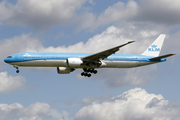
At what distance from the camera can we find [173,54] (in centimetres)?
5547

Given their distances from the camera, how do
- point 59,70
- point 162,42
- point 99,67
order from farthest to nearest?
point 162,42 → point 59,70 → point 99,67

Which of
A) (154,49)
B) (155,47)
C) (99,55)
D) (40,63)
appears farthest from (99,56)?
(155,47)

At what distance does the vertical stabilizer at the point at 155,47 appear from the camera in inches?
2516

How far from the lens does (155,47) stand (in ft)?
216

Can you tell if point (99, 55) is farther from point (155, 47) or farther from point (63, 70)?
point (155, 47)

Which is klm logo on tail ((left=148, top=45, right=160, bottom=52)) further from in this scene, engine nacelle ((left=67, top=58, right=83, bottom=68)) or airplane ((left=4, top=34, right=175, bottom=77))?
engine nacelle ((left=67, top=58, right=83, bottom=68))

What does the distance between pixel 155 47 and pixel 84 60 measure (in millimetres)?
18486

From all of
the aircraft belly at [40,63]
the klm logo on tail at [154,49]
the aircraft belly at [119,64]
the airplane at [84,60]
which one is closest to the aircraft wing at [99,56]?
the airplane at [84,60]

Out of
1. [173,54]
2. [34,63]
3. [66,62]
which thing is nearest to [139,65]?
[173,54]

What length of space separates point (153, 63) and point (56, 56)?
20676 millimetres

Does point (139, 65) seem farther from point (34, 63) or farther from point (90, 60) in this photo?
point (34, 63)

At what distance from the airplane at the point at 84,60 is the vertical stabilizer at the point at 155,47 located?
3.06ft

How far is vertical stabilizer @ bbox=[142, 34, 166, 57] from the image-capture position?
210 feet

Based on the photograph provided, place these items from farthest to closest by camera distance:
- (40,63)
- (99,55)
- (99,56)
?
(99,56) < (99,55) < (40,63)
